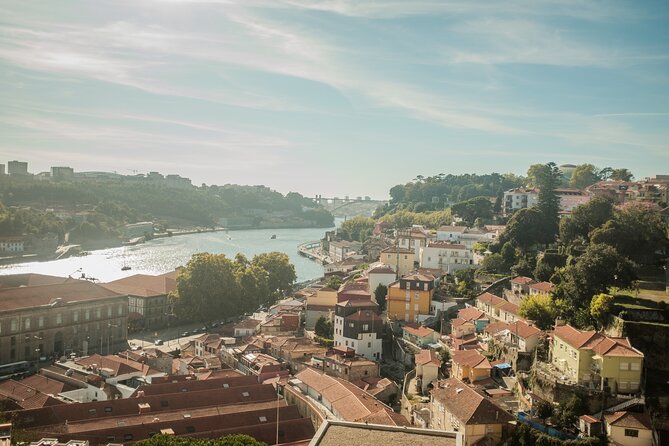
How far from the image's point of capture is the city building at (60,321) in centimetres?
1986

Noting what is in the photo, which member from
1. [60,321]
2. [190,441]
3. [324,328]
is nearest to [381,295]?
[324,328]

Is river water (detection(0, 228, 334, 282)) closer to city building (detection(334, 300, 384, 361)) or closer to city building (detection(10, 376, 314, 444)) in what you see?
city building (detection(334, 300, 384, 361))

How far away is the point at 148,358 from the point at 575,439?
1303 cm

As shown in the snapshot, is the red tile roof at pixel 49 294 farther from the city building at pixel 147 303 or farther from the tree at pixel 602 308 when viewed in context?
the tree at pixel 602 308

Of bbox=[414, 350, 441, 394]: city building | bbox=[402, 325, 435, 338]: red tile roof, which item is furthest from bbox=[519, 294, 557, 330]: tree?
bbox=[402, 325, 435, 338]: red tile roof

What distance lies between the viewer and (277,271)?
105 ft

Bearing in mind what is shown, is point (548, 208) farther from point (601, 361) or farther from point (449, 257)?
point (601, 361)

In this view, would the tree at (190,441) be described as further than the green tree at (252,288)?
No

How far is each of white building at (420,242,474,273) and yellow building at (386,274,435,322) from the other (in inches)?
220

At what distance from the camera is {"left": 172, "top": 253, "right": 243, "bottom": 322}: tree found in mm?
25891

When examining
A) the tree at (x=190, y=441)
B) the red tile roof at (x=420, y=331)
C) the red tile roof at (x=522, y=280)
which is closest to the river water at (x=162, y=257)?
the red tile roof at (x=420, y=331)

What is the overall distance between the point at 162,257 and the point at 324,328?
35.2 meters

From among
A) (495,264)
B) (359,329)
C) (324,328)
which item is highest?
(495,264)

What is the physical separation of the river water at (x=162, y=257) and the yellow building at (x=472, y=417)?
3027cm
